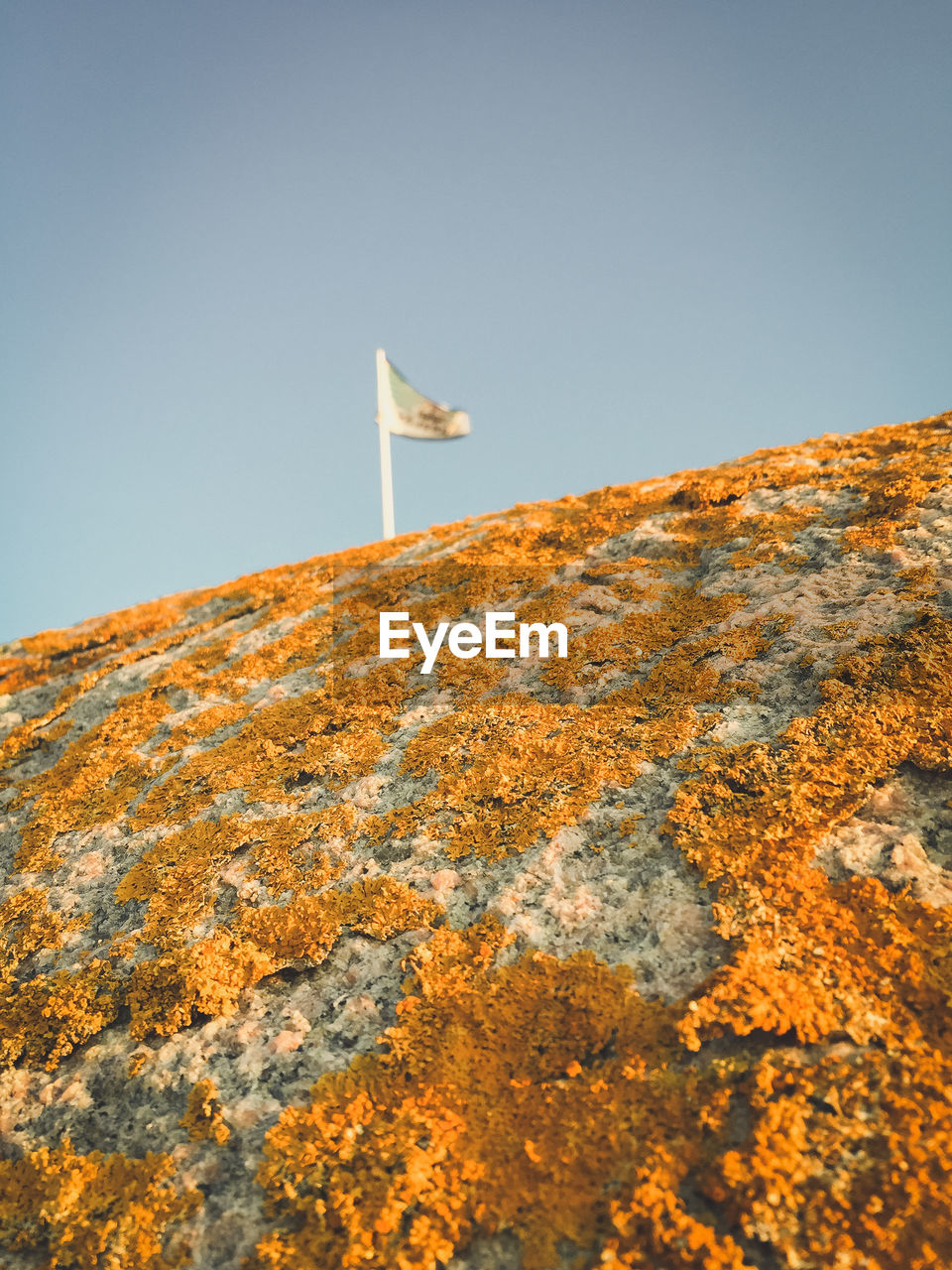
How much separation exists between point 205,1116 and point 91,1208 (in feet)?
3.24

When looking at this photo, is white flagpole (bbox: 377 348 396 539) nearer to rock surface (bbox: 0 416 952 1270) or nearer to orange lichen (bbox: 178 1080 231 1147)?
rock surface (bbox: 0 416 952 1270)

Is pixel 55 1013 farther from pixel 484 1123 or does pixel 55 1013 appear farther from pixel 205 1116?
pixel 484 1123

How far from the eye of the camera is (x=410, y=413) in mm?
34344

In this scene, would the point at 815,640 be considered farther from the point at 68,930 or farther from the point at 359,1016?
the point at 68,930

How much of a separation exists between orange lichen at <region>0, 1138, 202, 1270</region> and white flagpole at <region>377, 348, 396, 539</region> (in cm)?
2275

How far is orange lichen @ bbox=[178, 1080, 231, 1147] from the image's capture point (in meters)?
5.89

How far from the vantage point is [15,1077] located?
6.85m

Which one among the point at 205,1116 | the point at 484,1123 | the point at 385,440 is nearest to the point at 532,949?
the point at 484,1123

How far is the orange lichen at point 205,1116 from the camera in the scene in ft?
19.3

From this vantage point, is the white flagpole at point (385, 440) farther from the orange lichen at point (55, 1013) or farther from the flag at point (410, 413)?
the orange lichen at point (55, 1013)

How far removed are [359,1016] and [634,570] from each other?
9.58 metres

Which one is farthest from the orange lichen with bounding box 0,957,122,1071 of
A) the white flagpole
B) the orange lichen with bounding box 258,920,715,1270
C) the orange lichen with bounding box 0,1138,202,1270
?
the white flagpole

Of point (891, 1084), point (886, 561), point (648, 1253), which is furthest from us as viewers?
point (886, 561)

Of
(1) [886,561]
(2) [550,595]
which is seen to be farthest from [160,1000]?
(1) [886,561]
